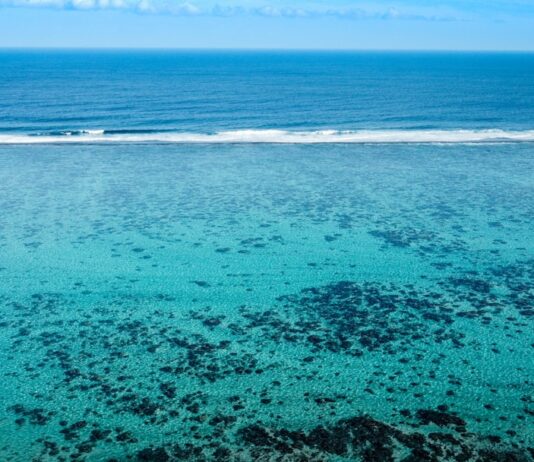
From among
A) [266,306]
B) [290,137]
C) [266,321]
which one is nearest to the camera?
[266,321]

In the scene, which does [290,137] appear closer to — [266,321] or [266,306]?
[266,306]

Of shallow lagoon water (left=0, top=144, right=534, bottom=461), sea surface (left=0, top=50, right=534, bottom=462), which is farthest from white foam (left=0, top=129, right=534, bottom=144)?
shallow lagoon water (left=0, top=144, right=534, bottom=461)

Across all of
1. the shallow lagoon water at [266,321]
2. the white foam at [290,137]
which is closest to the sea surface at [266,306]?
the shallow lagoon water at [266,321]

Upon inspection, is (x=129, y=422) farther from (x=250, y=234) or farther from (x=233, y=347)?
(x=250, y=234)

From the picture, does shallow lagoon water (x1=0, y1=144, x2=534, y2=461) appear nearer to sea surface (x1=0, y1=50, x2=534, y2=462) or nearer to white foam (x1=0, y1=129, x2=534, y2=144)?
sea surface (x1=0, y1=50, x2=534, y2=462)

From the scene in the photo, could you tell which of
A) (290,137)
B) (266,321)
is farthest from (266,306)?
(290,137)

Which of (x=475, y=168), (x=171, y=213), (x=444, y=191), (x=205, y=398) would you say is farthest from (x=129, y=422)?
(x=475, y=168)

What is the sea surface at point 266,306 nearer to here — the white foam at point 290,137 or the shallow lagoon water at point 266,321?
the shallow lagoon water at point 266,321
